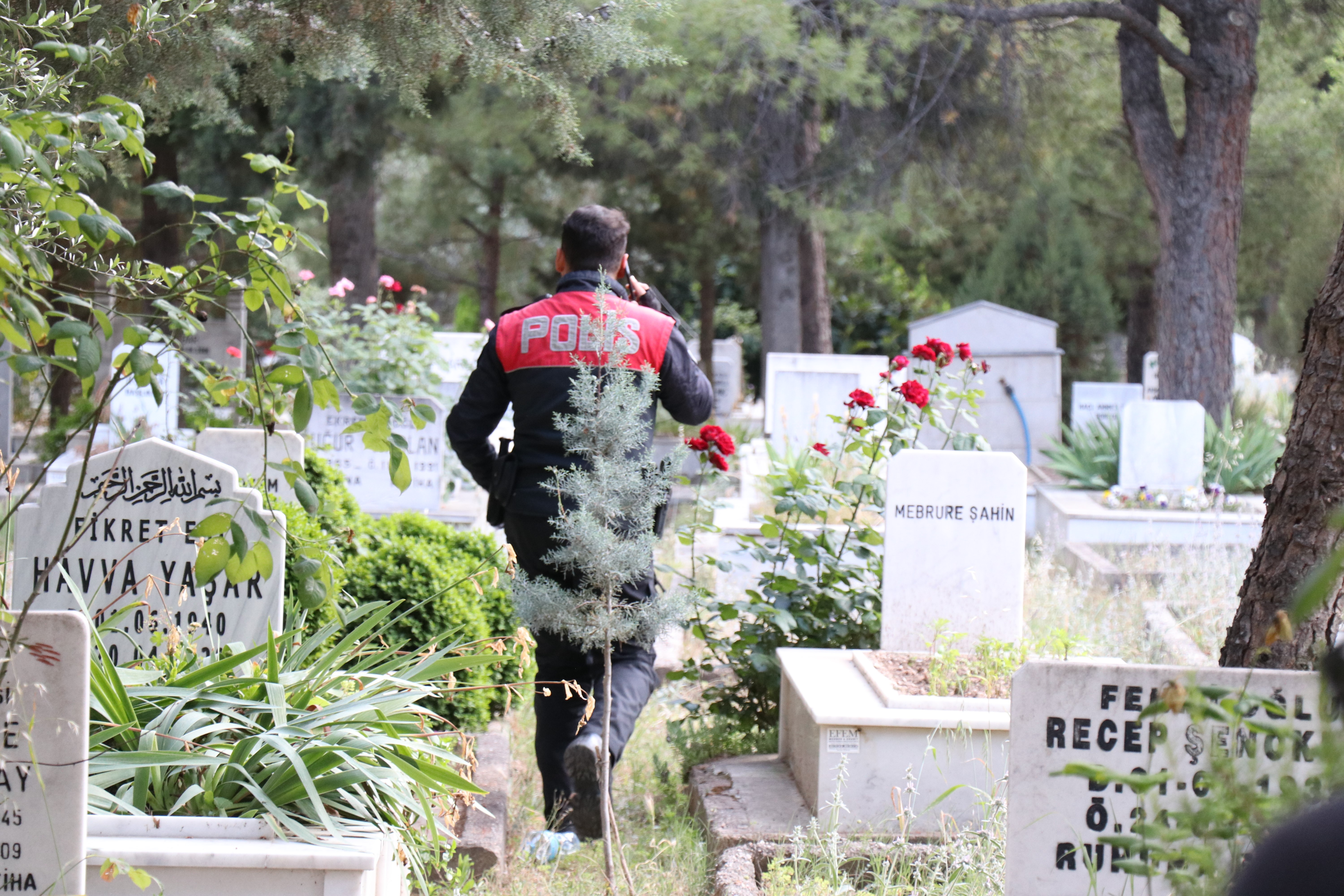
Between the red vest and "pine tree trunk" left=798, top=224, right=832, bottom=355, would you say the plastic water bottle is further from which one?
"pine tree trunk" left=798, top=224, right=832, bottom=355

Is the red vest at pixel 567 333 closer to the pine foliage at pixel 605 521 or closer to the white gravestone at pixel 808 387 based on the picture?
the pine foliage at pixel 605 521

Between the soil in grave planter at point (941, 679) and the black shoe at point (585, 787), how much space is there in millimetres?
1095

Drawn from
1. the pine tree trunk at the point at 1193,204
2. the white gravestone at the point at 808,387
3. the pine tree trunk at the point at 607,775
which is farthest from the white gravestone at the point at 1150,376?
the pine tree trunk at the point at 607,775

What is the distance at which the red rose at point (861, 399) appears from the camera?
4891mm

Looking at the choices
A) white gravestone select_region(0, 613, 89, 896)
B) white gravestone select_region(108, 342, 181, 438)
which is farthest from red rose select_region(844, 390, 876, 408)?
white gravestone select_region(108, 342, 181, 438)

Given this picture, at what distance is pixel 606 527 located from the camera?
3488 mm

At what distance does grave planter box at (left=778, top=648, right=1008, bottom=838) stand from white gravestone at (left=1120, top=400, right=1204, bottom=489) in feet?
24.5

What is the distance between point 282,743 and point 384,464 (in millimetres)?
7174

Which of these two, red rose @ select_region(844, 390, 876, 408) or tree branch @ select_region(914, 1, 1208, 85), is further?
tree branch @ select_region(914, 1, 1208, 85)

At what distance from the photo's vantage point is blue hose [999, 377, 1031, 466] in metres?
15.7

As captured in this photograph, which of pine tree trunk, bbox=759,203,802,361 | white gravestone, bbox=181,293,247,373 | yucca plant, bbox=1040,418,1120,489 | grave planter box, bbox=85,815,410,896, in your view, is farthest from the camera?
pine tree trunk, bbox=759,203,802,361

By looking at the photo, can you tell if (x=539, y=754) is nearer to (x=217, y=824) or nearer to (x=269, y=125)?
(x=217, y=824)

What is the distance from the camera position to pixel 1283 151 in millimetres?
19250

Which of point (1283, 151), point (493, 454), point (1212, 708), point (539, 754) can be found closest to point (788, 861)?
point (539, 754)
